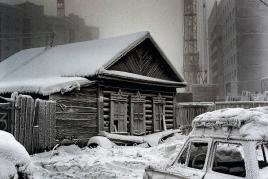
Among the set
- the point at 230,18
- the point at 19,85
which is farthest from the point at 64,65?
the point at 230,18

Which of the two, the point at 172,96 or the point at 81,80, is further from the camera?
the point at 172,96

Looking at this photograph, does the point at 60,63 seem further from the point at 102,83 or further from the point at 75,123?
the point at 75,123

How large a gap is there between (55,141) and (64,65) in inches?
219

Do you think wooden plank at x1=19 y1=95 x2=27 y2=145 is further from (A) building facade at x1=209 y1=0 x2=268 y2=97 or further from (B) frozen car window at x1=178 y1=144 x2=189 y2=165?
(A) building facade at x1=209 y1=0 x2=268 y2=97

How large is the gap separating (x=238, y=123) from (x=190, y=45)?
183ft

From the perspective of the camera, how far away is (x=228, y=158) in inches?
206

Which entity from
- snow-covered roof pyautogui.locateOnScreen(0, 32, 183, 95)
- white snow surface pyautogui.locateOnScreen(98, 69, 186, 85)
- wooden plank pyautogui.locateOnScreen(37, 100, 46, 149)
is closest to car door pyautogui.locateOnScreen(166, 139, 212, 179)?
wooden plank pyautogui.locateOnScreen(37, 100, 46, 149)

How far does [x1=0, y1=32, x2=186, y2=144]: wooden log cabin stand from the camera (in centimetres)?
1520

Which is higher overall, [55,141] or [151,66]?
[151,66]

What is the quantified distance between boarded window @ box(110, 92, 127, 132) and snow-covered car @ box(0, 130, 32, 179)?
38.9 ft

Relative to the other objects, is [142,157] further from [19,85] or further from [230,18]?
[230,18]

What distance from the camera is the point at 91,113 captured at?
1633 cm

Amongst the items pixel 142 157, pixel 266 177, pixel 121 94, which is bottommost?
pixel 142 157

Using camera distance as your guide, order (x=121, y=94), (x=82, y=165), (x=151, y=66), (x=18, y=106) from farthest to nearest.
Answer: (x=151, y=66) → (x=121, y=94) → (x=18, y=106) → (x=82, y=165)
